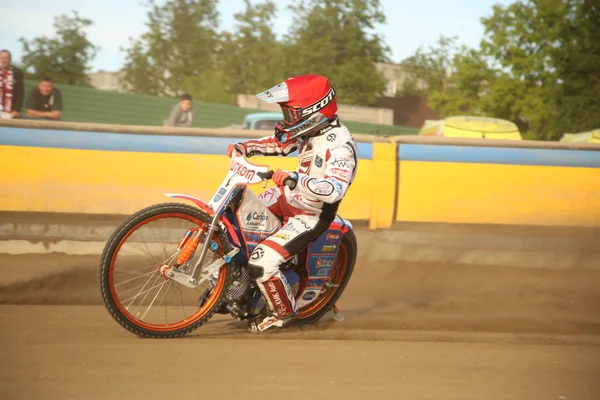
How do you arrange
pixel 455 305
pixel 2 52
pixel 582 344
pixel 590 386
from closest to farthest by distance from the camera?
1. pixel 590 386
2. pixel 582 344
3. pixel 455 305
4. pixel 2 52

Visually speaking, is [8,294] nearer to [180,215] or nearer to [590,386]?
[180,215]

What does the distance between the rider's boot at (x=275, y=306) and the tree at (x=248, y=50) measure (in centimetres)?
4047

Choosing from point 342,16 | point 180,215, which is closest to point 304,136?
point 180,215

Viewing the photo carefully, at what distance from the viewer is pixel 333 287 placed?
6879 millimetres

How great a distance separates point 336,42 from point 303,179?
38.7 meters

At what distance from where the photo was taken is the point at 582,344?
21.9 feet

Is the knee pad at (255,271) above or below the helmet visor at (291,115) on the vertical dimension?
below

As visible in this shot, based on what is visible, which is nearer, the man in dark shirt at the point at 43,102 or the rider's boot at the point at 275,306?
the rider's boot at the point at 275,306

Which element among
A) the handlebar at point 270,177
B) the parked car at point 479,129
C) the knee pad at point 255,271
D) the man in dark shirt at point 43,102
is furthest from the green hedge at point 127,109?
the handlebar at point 270,177

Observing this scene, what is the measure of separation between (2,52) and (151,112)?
14.2 metres

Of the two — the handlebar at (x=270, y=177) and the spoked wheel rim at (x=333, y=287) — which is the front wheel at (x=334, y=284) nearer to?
the spoked wheel rim at (x=333, y=287)

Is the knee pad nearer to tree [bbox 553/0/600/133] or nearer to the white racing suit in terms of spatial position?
the white racing suit

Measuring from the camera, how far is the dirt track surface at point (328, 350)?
468cm

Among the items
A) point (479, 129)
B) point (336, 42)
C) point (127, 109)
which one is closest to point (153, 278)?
point (479, 129)
